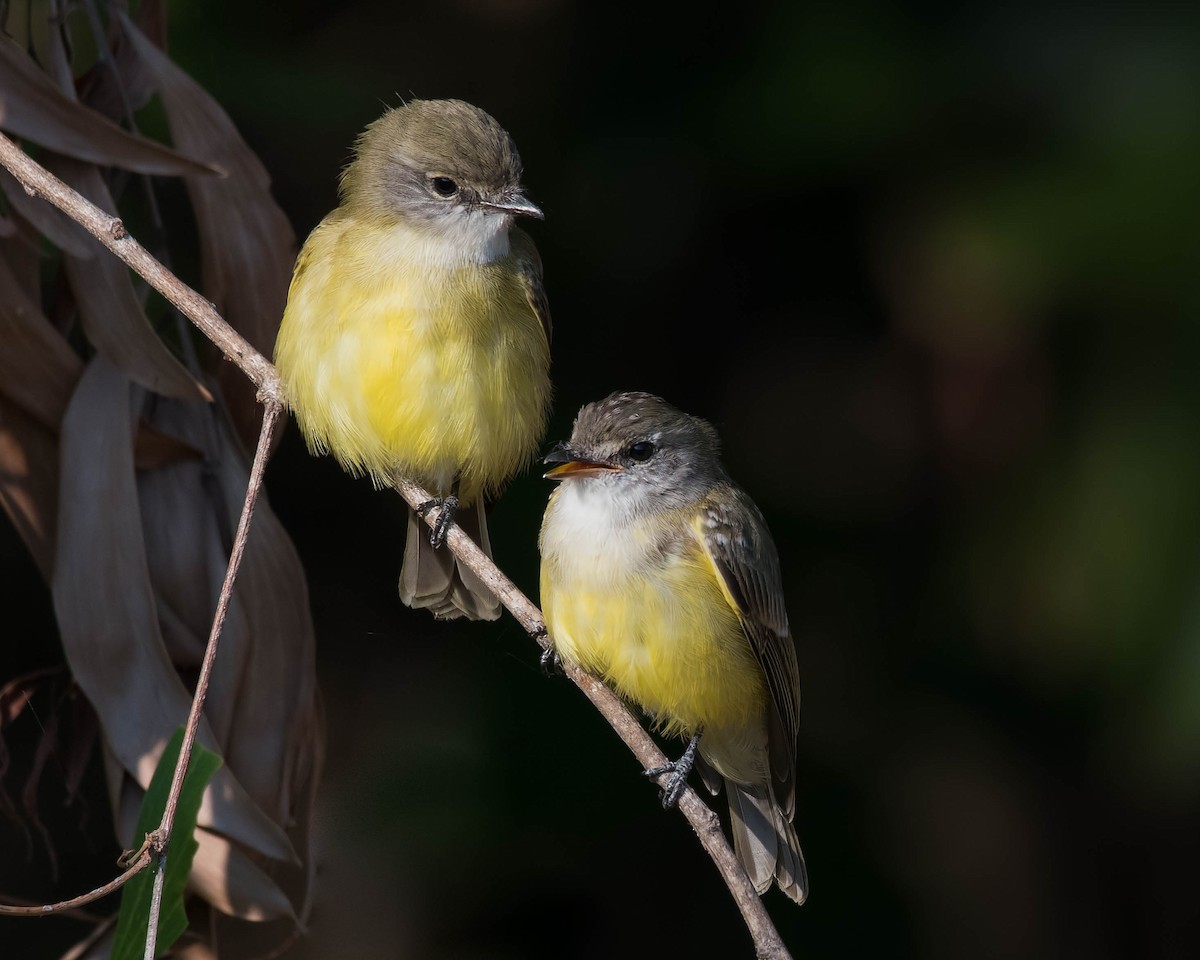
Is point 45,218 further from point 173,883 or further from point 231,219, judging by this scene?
point 173,883

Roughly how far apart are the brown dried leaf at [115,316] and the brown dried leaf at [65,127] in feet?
0.37

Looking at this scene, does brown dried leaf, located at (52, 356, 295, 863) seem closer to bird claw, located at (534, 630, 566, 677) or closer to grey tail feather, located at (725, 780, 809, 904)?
bird claw, located at (534, 630, 566, 677)

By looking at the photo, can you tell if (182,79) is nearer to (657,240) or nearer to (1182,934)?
(657,240)

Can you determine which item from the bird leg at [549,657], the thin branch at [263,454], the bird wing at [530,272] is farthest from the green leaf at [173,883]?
the bird wing at [530,272]

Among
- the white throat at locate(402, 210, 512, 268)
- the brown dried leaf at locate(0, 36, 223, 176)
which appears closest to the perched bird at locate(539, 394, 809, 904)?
the white throat at locate(402, 210, 512, 268)

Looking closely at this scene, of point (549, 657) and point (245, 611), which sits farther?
point (549, 657)

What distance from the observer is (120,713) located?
309cm

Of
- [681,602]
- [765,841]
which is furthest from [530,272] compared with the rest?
[765,841]

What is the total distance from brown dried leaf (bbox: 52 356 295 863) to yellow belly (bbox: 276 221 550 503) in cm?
47

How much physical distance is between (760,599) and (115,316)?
1798 millimetres

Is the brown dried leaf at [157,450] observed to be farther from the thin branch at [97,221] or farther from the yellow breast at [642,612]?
the yellow breast at [642,612]

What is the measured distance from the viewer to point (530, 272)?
151 inches

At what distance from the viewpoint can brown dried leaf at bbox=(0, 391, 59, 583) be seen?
126 inches

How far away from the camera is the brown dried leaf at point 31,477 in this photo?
3.21 m
